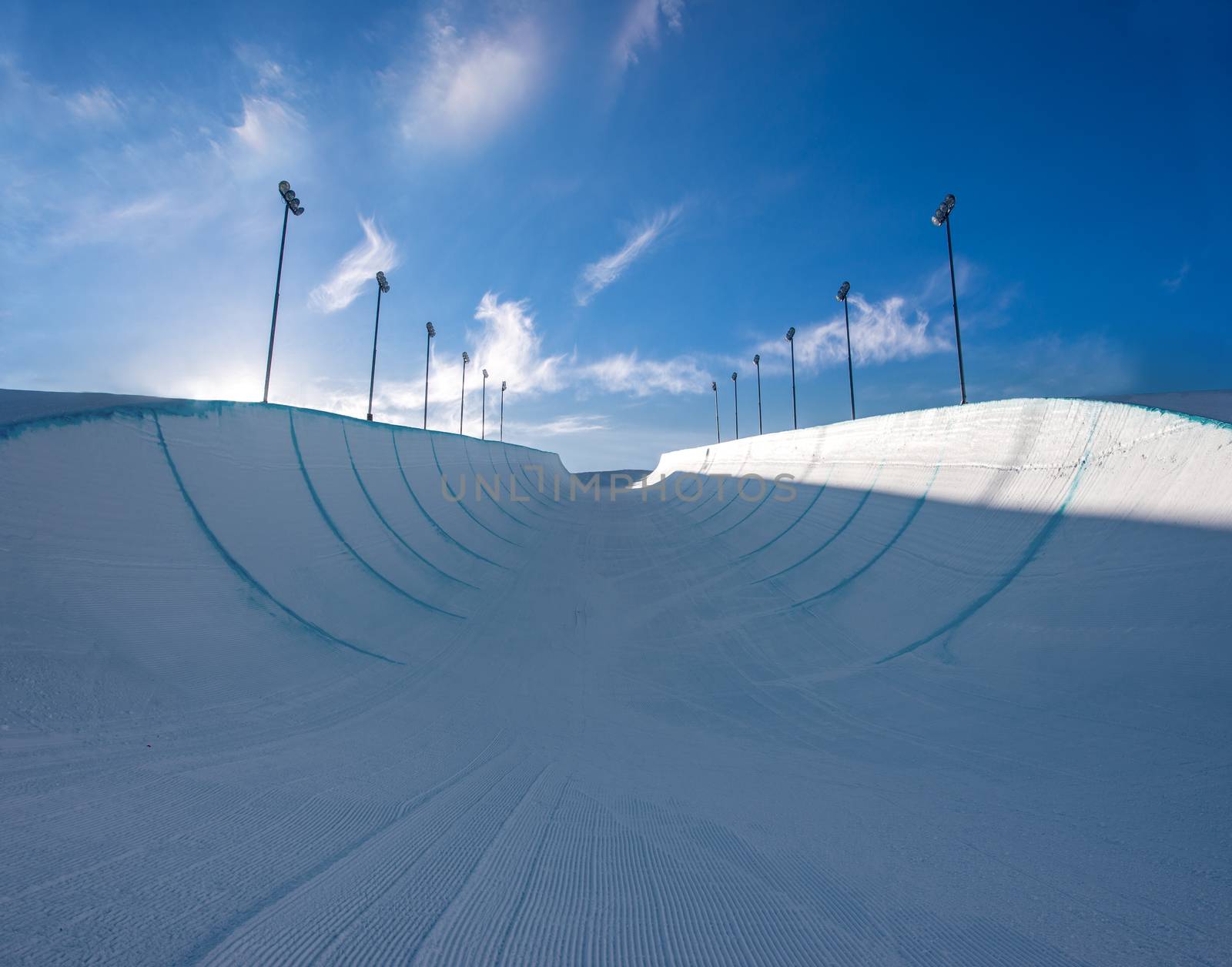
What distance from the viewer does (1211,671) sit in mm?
5016

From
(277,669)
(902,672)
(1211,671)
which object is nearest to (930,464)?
(902,672)

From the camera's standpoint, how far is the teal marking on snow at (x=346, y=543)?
9.35 metres

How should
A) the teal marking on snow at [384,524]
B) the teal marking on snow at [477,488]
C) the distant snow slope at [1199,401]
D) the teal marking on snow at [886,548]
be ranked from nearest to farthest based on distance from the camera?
the teal marking on snow at [886,548] → the teal marking on snow at [384,524] → the distant snow slope at [1199,401] → the teal marking on snow at [477,488]

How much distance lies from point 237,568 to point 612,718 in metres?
4.78

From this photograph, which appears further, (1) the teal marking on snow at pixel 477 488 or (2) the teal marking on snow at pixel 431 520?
(1) the teal marking on snow at pixel 477 488

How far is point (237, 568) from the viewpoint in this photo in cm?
707

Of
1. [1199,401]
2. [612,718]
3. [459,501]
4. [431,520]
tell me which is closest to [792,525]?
[431,520]

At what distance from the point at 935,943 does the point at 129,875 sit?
3.33 metres

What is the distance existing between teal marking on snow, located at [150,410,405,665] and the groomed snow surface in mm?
41

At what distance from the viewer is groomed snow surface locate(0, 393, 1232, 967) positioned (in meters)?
2.46

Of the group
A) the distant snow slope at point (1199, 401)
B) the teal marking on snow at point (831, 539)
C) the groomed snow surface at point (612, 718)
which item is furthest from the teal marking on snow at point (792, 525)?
the distant snow slope at point (1199, 401)

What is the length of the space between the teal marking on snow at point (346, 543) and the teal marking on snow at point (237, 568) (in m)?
2.03

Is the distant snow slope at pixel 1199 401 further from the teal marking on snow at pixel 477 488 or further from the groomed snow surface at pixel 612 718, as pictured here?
the teal marking on snow at pixel 477 488

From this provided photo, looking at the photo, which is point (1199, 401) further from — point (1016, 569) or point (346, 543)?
point (346, 543)
